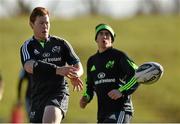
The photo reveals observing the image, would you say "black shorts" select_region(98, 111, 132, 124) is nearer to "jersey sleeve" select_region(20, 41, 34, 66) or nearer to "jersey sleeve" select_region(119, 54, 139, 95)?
"jersey sleeve" select_region(119, 54, 139, 95)

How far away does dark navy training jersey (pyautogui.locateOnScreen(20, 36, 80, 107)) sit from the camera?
10047 millimetres

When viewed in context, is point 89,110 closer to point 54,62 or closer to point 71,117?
point 71,117

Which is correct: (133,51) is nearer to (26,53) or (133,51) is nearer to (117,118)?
(117,118)

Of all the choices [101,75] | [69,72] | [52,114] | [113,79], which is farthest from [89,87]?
[69,72]

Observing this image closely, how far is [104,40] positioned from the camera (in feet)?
35.4

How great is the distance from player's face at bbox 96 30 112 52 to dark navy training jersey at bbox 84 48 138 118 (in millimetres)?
79

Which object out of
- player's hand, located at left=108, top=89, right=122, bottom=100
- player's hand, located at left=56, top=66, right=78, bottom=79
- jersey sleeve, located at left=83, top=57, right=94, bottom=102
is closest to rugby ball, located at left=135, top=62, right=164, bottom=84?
player's hand, located at left=108, top=89, right=122, bottom=100

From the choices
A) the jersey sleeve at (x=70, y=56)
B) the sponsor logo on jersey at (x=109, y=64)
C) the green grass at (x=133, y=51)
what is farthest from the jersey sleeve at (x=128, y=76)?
the green grass at (x=133, y=51)

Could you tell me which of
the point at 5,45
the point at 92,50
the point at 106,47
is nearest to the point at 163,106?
the point at 92,50

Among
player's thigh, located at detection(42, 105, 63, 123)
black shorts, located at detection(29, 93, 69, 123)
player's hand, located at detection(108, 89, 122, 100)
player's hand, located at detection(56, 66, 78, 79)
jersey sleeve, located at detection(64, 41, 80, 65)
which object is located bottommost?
player's thigh, located at detection(42, 105, 63, 123)

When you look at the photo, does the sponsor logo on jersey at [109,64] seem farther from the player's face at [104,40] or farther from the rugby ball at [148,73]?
the rugby ball at [148,73]

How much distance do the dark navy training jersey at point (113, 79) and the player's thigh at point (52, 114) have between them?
1.00m

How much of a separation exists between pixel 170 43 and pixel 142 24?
4.56 m

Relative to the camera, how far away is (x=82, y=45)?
3700 centimetres
